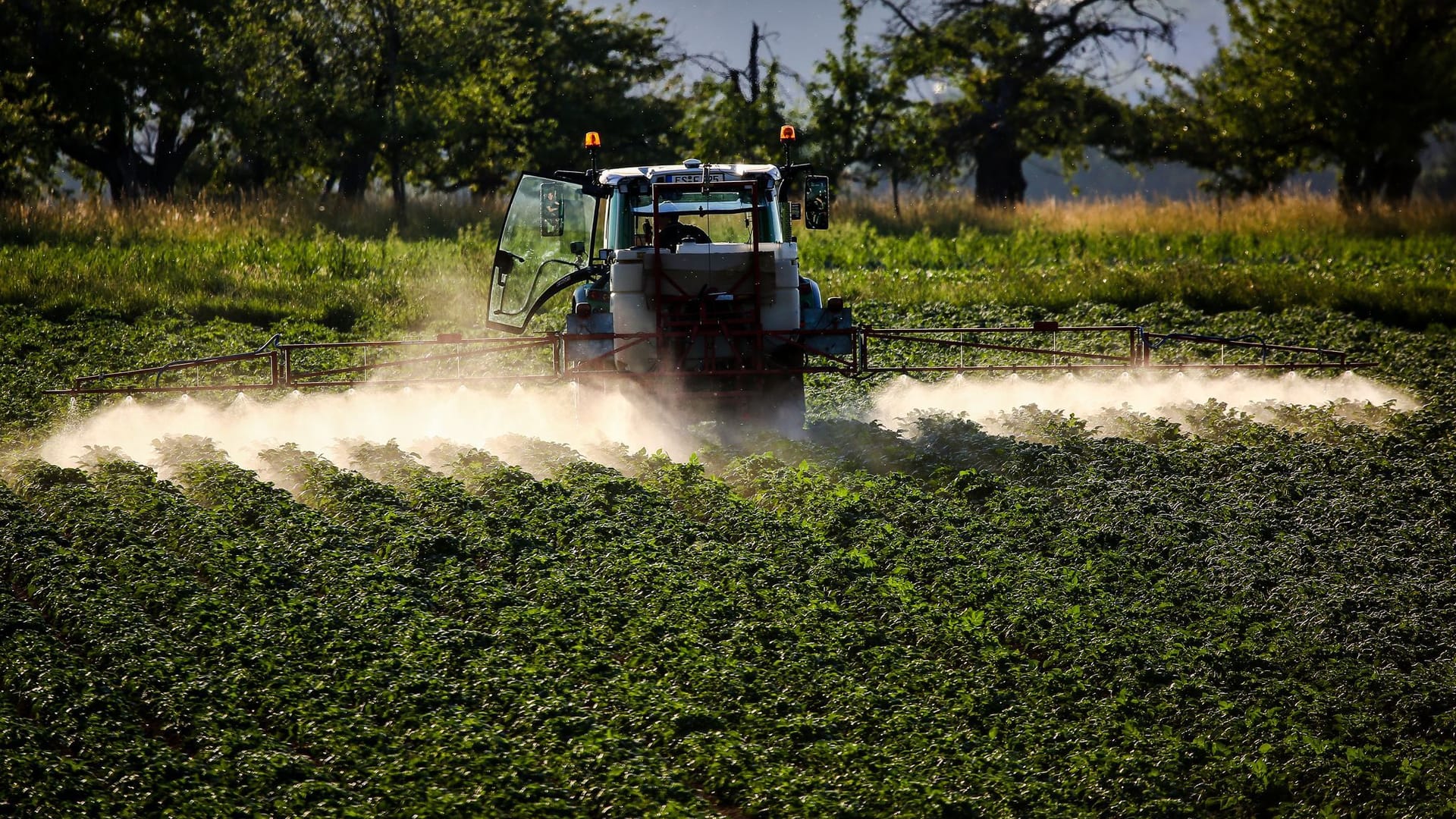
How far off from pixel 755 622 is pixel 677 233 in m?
5.65

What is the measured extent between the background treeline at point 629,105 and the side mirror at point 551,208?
69.9 ft

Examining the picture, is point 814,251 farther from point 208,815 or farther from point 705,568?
point 208,815

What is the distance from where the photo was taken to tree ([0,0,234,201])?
3036 centimetres

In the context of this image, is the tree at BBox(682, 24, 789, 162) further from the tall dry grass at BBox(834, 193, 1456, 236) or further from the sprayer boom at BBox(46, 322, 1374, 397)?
the sprayer boom at BBox(46, 322, 1374, 397)

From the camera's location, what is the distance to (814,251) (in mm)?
28125

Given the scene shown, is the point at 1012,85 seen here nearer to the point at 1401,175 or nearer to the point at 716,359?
the point at 1401,175

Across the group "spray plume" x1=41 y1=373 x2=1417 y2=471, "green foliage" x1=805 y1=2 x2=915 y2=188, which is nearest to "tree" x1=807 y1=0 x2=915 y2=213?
"green foliage" x1=805 y1=2 x2=915 y2=188

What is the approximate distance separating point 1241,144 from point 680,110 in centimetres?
1808

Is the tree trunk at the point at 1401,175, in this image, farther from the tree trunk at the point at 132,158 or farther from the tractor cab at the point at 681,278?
the tree trunk at the point at 132,158

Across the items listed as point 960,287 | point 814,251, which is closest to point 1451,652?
point 960,287

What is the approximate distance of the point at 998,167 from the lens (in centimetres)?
4234

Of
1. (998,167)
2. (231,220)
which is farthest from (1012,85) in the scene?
(231,220)

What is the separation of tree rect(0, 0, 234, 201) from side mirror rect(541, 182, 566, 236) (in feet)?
71.6

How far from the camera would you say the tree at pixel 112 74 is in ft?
99.6
